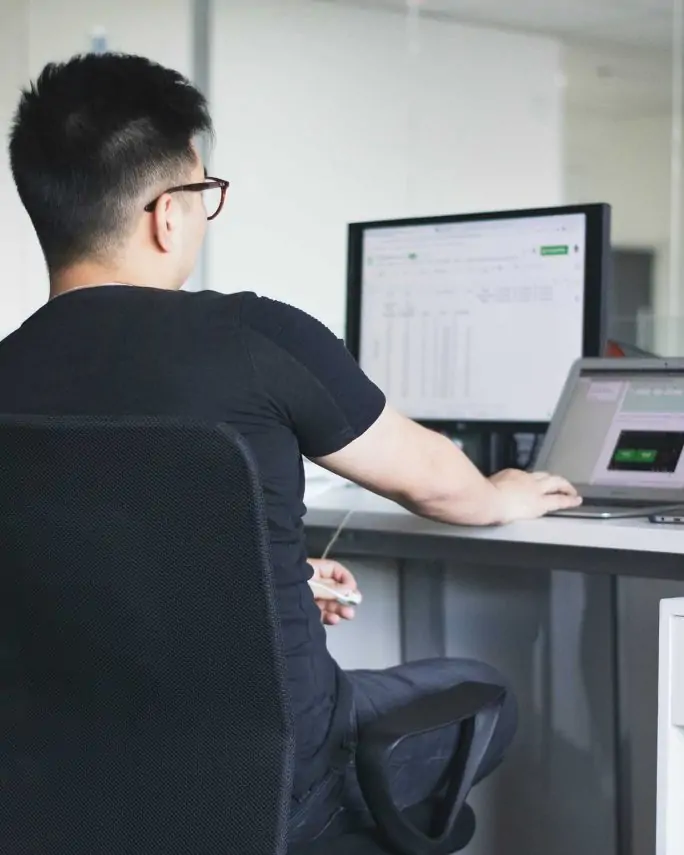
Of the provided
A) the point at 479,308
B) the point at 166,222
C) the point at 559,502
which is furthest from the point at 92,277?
the point at 479,308

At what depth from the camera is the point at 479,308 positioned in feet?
7.09

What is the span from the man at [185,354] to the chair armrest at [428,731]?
1.8 inches

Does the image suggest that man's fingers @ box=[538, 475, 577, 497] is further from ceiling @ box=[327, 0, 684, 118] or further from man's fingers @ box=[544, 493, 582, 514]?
ceiling @ box=[327, 0, 684, 118]

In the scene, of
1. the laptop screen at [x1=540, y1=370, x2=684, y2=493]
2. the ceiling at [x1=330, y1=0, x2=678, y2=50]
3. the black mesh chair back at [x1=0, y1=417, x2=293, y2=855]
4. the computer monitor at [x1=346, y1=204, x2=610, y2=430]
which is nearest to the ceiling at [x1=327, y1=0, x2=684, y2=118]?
the ceiling at [x1=330, y1=0, x2=678, y2=50]

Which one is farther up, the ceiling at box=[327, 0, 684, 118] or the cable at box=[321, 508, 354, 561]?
the ceiling at box=[327, 0, 684, 118]

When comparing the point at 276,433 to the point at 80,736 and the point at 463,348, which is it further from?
the point at 463,348

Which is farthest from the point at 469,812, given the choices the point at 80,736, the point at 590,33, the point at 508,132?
the point at 590,33

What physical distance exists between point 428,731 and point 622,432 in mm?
697

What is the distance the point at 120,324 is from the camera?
121 centimetres

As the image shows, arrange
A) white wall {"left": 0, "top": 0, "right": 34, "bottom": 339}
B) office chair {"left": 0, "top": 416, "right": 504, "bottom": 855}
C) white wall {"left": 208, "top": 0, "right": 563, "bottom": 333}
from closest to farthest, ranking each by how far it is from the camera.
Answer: office chair {"left": 0, "top": 416, "right": 504, "bottom": 855} → white wall {"left": 0, "top": 0, "right": 34, "bottom": 339} → white wall {"left": 208, "top": 0, "right": 563, "bottom": 333}

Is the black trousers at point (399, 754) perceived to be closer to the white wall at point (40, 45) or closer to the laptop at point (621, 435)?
the laptop at point (621, 435)

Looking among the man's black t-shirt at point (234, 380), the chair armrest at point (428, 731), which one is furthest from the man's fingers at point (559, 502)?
the man's black t-shirt at point (234, 380)

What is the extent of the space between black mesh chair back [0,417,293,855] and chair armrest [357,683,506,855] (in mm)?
202

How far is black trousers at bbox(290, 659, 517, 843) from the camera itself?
131cm
